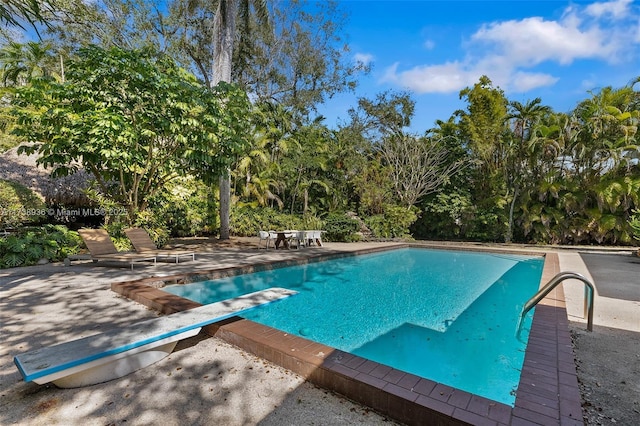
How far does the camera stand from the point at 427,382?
2.71 m

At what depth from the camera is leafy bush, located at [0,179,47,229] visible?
1008 cm

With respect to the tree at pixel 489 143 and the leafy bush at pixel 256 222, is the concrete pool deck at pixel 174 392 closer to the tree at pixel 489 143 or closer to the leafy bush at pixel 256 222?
the leafy bush at pixel 256 222

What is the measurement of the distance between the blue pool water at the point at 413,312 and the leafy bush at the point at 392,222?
6953 mm

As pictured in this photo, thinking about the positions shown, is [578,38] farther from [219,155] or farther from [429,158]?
[219,155]

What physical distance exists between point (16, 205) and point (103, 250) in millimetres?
5142

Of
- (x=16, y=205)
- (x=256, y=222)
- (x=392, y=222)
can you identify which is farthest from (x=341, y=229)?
(x=16, y=205)

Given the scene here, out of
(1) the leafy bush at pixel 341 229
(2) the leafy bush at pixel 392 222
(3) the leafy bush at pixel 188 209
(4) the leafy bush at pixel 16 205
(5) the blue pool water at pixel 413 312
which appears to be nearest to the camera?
(5) the blue pool water at pixel 413 312

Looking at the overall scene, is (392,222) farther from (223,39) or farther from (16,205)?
(16,205)

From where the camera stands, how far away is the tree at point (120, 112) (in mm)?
7465

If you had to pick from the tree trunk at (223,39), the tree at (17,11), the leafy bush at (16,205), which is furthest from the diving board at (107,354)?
the leafy bush at (16,205)

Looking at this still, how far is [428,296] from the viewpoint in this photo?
7.48 meters

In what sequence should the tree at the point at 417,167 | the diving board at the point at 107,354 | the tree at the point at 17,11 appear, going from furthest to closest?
the tree at the point at 417,167
the tree at the point at 17,11
the diving board at the point at 107,354

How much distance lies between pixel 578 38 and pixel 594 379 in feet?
46.3

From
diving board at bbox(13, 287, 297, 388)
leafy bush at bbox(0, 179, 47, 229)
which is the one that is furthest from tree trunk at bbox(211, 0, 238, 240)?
diving board at bbox(13, 287, 297, 388)
